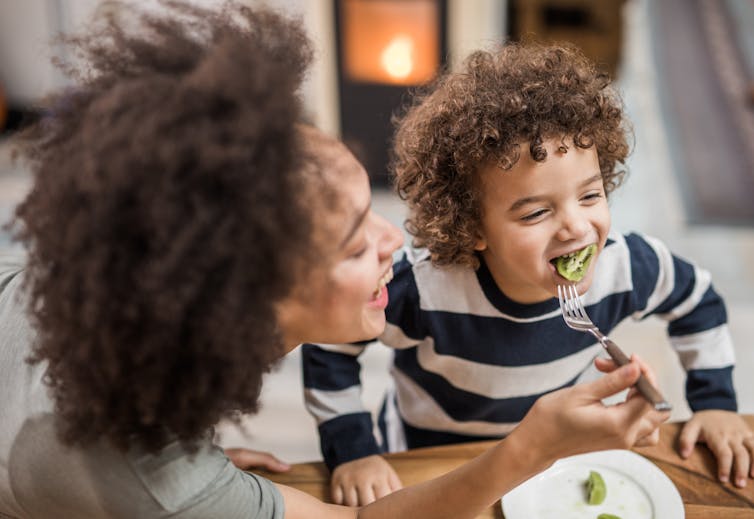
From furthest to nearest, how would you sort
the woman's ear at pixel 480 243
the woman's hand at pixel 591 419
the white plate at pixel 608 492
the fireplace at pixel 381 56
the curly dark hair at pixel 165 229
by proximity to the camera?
the fireplace at pixel 381 56
the woman's ear at pixel 480 243
the white plate at pixel 608 492
the woman's hand at pixel 591 419
the curly dark hair at pixel 165 229

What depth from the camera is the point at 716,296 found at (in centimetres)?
123

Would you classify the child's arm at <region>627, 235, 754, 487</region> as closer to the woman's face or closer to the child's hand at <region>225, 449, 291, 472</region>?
the woman's face

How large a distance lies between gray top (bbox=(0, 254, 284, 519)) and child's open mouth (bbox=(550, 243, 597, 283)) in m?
0.49

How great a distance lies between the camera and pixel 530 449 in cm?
83

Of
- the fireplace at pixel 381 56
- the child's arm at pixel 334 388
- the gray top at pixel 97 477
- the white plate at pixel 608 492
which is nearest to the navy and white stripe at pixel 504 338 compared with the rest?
the child's arm at pixel 334 388

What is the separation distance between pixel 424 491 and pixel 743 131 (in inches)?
136

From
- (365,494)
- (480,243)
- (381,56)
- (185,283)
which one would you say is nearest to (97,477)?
(185,283)

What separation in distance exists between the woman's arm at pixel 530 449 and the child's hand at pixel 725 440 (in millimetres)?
293

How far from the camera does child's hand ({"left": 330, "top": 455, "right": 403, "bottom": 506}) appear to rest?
3.39ft

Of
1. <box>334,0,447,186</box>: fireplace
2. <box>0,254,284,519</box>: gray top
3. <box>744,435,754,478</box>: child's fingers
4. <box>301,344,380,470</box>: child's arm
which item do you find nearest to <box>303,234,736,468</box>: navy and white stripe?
<box>301,344,380,470</box>: child's arm

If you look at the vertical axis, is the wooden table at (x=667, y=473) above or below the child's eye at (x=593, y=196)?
below

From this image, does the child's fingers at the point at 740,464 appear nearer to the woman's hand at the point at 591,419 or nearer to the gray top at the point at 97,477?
the woman's hand at the point at 591,419

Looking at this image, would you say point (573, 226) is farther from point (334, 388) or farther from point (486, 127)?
point (334, 388)

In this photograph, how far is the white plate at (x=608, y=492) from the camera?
3.18 feet
